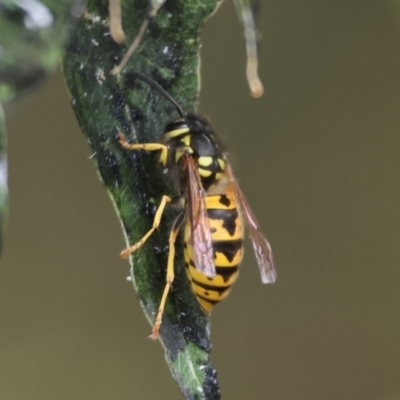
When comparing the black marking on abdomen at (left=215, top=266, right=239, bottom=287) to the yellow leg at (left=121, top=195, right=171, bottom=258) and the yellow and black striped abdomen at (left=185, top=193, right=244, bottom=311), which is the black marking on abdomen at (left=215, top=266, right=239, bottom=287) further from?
the yellow leg at (left=121, top=195, right=171, bottom=258)

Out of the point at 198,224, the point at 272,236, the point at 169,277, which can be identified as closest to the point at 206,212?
the point at 198,224

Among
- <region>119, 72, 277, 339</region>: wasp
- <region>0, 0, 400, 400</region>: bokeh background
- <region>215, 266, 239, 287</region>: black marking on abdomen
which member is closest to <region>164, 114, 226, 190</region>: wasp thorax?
<region>119, 72, 277, 339</region>: wasp

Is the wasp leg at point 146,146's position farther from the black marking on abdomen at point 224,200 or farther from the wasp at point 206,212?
the black marking on abdomen at point 224,200

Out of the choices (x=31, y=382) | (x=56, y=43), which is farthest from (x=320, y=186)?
(x=56, y=43)

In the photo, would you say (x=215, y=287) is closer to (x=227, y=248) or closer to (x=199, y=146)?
(x=227, y=248)

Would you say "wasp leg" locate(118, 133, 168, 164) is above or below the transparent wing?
above

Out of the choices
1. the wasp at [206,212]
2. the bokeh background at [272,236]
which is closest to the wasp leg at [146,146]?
the wasp at [206,212]
